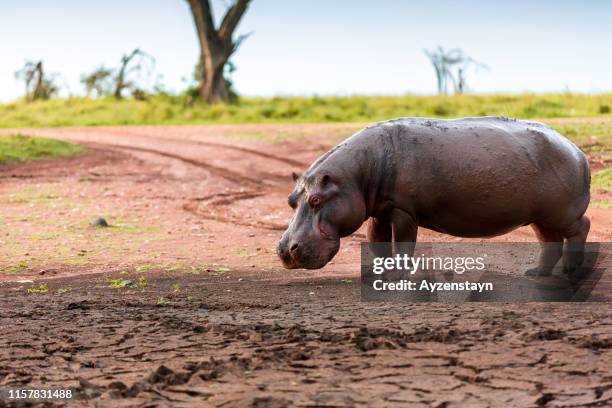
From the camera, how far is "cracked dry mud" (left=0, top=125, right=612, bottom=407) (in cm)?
429

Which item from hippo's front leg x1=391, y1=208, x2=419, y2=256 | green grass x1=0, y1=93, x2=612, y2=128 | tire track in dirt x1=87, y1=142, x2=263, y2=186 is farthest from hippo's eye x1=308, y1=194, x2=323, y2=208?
green grass x1=0, y1=93, x2=612, y2=128

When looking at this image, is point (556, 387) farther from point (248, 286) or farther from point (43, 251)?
point (43, 251)

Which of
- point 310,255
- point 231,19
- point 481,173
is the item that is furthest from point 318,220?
point 231,19

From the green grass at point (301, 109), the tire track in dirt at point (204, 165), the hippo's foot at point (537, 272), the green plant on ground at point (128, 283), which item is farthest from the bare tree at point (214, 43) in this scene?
the hippo's foot at point (537, 272)

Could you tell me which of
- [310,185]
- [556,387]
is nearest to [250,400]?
[556,387]

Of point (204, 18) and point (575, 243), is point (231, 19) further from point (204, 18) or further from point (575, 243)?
point (575, 243)

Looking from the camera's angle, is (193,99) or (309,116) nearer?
(309,116)

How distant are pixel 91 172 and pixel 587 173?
10.9m

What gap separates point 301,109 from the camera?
26.3 m

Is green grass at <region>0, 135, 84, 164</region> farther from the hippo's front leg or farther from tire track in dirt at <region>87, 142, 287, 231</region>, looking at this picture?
the hippo's front leg

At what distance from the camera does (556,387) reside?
4254 mm

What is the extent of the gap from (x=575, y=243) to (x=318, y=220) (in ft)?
6.41

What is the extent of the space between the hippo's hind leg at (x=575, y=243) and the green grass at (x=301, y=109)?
1399 centimetres

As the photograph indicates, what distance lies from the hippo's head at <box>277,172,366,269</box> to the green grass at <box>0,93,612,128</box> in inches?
598
